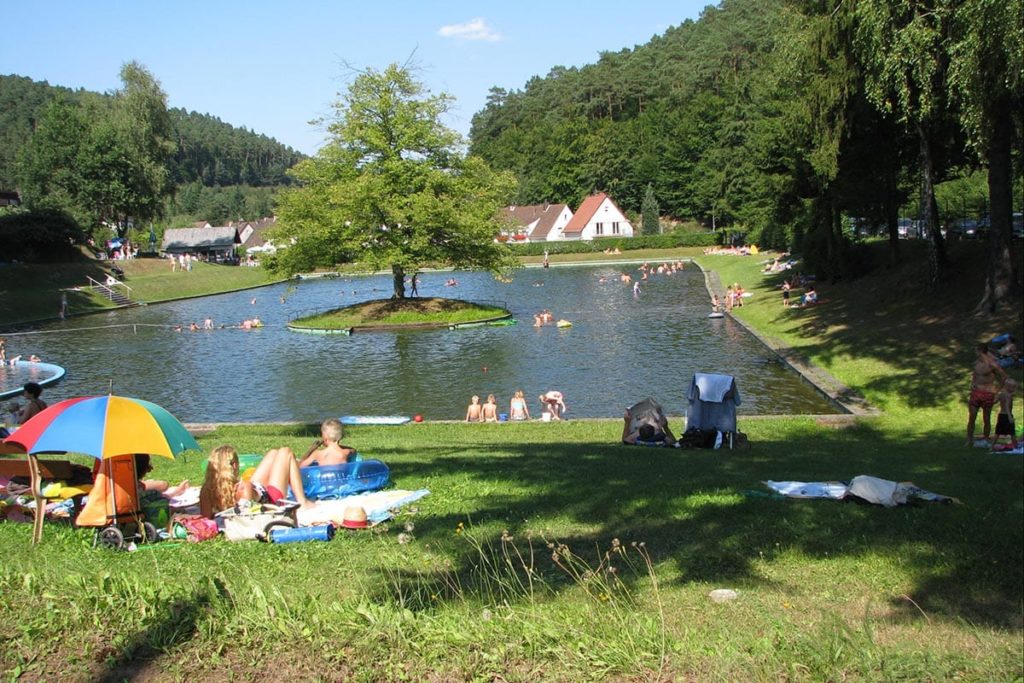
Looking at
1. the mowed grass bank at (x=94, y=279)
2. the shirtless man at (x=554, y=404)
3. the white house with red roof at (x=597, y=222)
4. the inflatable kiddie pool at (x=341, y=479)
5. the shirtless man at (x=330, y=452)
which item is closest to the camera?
the inflatable kiddie pool at (x=341, y=479)

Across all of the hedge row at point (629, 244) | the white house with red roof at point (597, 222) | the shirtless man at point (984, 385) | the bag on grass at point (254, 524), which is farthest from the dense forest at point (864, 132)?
the bag on grass at point (254, 524)

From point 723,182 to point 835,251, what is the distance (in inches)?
1778

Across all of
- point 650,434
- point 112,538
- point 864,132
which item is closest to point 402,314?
point 864,132

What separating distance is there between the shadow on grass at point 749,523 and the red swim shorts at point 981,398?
3.03 metres

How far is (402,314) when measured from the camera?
145ft

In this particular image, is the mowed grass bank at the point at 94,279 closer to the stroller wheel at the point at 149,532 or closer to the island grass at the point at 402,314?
the island grass at the point at 402,314

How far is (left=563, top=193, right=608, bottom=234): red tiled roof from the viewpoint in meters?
111

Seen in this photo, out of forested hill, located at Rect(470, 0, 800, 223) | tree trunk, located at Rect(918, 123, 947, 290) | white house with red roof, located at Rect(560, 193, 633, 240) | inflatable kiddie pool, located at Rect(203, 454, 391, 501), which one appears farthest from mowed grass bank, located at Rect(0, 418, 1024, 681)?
white house with red roof, located at Rect(560, 193, 633, 240)

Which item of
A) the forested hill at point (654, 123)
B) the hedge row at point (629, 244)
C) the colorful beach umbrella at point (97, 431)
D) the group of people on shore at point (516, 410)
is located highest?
the forested hill at point (654, 123)

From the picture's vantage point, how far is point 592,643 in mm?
4746

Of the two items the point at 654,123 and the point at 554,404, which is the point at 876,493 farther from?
the point at 654,123

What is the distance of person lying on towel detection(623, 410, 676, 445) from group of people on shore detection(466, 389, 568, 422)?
4.18m

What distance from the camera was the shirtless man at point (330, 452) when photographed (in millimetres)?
9961

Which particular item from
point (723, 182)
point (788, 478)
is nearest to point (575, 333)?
point (788, 478)
